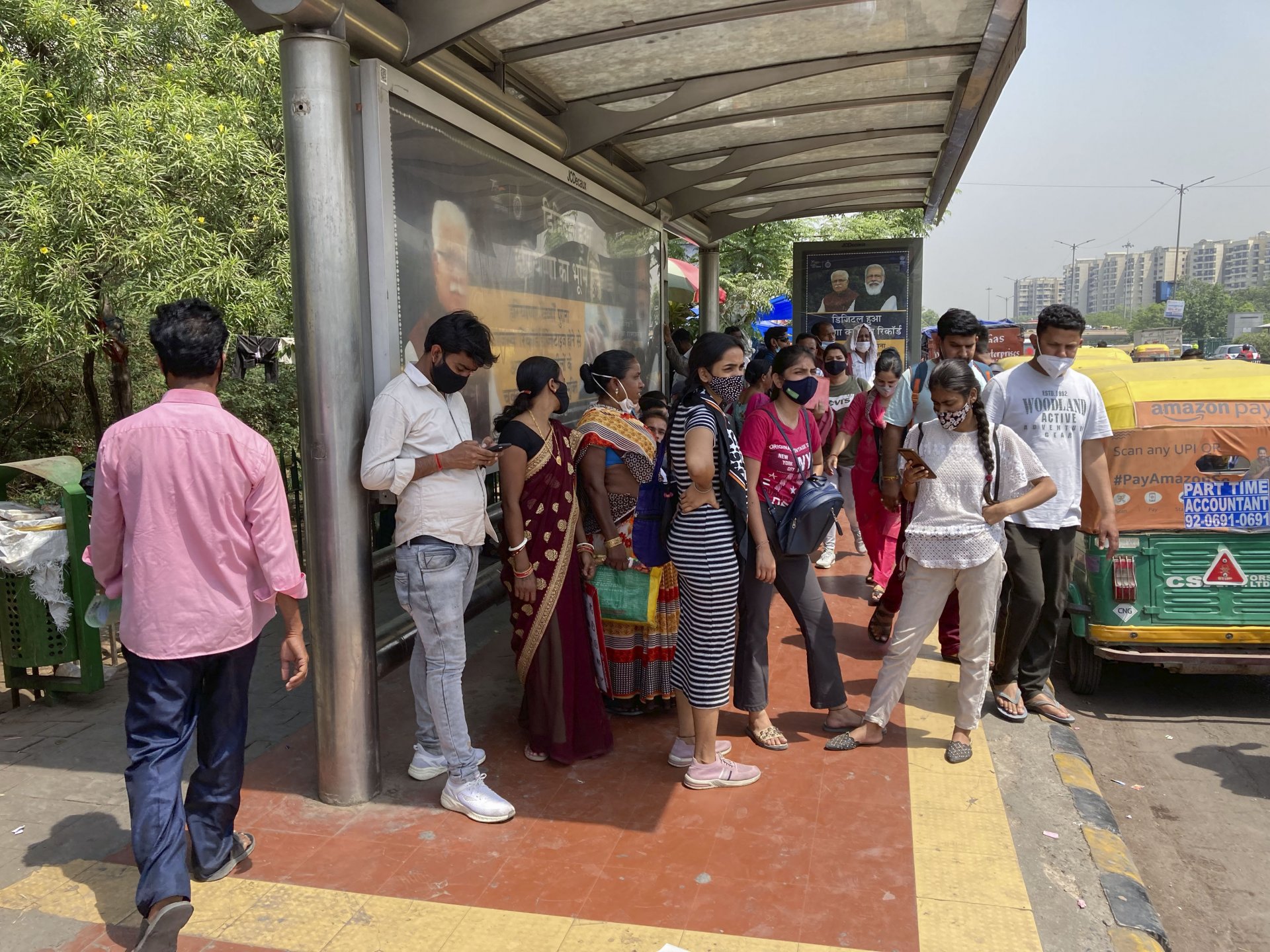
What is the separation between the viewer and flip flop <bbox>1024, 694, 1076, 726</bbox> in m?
4.68

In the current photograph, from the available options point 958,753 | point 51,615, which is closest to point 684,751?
point 958,753

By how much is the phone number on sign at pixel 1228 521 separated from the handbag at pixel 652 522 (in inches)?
115

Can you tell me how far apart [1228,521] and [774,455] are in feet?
8.61

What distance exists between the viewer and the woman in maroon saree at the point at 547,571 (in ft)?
12.6

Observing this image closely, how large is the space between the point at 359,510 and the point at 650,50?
328cm

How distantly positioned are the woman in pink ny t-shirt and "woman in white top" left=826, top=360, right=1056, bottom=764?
267 millimetres

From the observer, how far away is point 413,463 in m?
3.42

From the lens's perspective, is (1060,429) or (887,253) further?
(887,253)

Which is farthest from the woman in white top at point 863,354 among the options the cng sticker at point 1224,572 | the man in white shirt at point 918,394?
the cng sticker at point 1224,572

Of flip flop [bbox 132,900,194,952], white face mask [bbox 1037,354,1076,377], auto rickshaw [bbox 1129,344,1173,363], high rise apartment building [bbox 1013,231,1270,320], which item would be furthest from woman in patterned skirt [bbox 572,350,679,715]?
high rise apartment building [bbox 1013,231,1270,320]

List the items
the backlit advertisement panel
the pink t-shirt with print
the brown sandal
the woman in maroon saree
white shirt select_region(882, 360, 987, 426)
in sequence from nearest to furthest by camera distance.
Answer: the woman in maroon saree, the pink t-shirt with print, the backlit advertisement panel, white shirt select_region(882, 360, 987, 426), the brown sandal

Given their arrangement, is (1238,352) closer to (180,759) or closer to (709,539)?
(709,539)

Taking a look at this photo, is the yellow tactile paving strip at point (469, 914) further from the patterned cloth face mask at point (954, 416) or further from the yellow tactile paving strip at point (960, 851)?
the patterned cloth face mask at point (954, 416)

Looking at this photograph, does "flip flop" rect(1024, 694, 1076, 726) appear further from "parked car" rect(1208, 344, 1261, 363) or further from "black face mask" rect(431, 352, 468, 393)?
"parked car" rect(1208, 344, 1261, 363)
